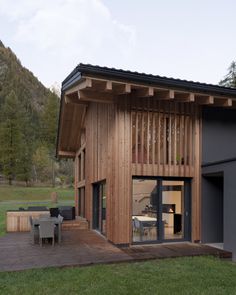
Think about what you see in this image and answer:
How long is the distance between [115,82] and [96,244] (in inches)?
182

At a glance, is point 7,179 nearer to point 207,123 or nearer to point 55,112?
point 55,112

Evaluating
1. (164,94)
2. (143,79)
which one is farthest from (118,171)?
(143,79)

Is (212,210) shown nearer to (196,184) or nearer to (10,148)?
(196,184)

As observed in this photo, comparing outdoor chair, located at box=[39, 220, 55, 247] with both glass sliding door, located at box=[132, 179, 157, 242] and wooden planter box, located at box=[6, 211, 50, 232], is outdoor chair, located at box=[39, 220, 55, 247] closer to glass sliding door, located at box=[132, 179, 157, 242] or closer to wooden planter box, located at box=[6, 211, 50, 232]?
glass sliding door, located at box=[132, 179, 157, 242]

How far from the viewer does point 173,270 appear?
6.23 meters

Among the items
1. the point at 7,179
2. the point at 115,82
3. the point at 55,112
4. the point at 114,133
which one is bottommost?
the point at 7,179

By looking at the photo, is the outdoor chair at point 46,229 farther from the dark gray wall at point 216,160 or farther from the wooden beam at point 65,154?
the wooden beam at point 65,154

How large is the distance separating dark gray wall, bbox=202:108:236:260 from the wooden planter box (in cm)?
681

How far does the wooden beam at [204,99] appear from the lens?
348 inches

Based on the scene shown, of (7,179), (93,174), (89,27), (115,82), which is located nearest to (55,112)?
(7,179)

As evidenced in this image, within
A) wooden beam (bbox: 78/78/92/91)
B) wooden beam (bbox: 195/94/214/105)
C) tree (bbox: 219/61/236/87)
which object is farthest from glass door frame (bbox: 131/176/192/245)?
tree (bbox: 219/61/236/87)

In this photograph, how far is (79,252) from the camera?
773 centimetres

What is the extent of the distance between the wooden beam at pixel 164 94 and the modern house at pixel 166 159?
0.02 m

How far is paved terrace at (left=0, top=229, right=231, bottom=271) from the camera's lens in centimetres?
664
